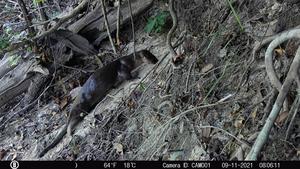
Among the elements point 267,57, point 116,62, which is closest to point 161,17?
point 116,62

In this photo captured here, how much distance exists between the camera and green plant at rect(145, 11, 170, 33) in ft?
16.6

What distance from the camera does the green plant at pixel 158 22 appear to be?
5.05 meters

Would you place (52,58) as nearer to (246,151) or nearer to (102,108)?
(102,108)

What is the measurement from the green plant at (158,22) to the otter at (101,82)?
30 cm

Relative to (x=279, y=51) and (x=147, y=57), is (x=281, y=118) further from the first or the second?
(x=147, y=57)

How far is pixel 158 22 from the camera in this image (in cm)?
507

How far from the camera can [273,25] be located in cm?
392

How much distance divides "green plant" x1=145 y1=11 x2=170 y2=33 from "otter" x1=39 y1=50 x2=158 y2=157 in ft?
0.98

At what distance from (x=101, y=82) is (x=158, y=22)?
977 mm

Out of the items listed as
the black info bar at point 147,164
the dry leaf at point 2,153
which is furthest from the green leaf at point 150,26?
the dry leaf at point 2,153

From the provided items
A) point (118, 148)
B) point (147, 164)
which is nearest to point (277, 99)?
point (147, 164)

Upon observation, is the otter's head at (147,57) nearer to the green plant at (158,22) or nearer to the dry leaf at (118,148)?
the green plant at (158,22)

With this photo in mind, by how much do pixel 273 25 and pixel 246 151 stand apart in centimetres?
141

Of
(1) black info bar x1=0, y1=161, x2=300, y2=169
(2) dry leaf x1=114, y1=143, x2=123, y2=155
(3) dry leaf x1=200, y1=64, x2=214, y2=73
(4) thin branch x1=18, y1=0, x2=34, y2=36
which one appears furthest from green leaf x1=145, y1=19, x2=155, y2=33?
(1) black info bar x1=0, y1=161, x2=300, y2=169
